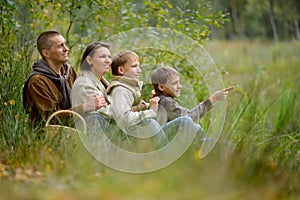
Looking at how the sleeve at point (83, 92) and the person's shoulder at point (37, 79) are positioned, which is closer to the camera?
the sleeve at point (83, 92)

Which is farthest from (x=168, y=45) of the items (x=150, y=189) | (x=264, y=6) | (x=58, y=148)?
(x=264, y=6)

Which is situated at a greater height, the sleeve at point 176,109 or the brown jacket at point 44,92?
the brown jacket at point 44,92

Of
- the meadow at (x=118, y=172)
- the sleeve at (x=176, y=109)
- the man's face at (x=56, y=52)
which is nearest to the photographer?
the meadow at (x=118, y=172)

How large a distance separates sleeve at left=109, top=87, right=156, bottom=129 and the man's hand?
0.09 metres

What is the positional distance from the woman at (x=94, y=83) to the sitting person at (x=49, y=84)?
75 millimetres

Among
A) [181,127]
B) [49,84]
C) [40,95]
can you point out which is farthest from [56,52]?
[181,127]

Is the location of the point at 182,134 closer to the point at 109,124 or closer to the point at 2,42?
the point at 109,124

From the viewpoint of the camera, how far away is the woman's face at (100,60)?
4.68 metres

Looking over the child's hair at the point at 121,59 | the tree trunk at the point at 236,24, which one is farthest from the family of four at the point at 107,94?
→ the tree trunk at the point at 236,24

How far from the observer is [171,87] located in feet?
15.6

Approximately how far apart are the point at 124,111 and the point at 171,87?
20.0 inches

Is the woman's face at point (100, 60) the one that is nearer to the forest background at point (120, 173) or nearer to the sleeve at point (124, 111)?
the sleeve at point (124, 111)

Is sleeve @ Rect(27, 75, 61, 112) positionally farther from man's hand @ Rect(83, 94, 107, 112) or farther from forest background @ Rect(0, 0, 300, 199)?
man's hand @ Rect(83, 94, 107, 112)

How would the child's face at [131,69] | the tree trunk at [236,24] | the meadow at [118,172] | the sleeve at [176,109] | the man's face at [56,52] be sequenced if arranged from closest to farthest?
the meadow at [118,172]
the child's face at [131,69]
the sleeve at [176,109]
the man's face at [56,52]
the tree trunk at [236,24]
